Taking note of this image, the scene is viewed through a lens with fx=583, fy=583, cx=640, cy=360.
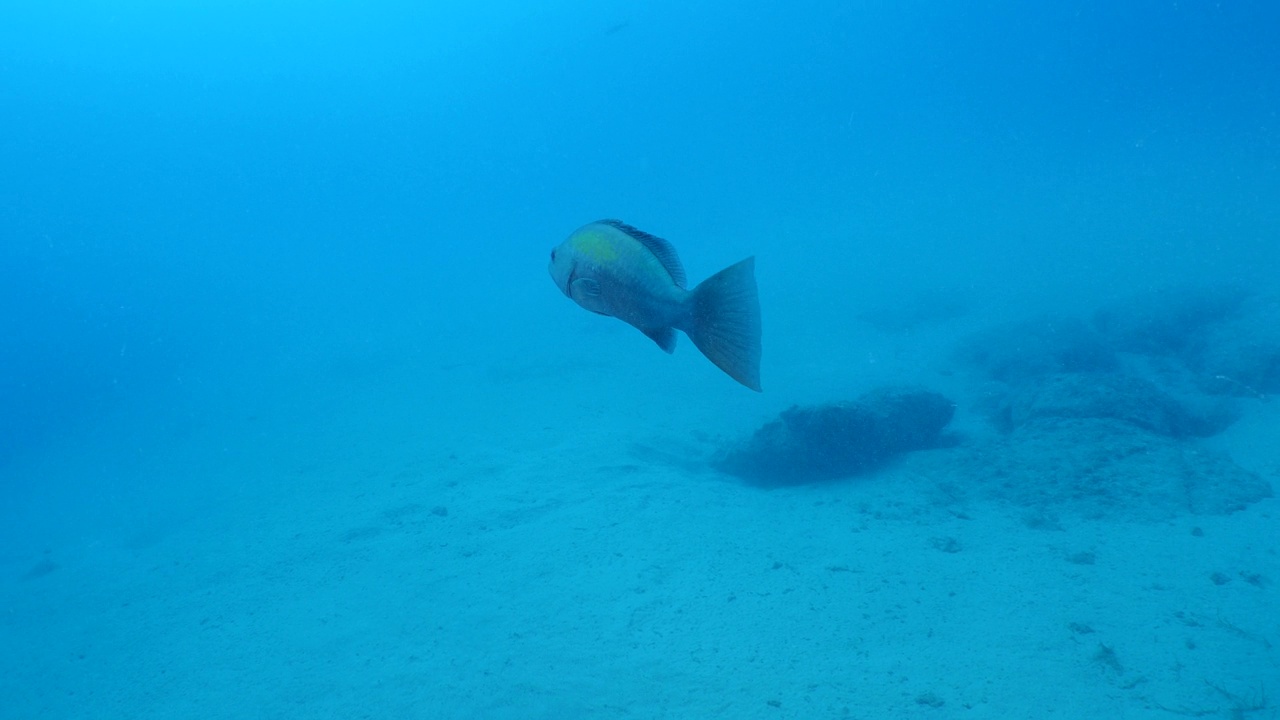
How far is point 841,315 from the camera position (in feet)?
68.4

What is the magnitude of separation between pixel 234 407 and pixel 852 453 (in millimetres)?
24562

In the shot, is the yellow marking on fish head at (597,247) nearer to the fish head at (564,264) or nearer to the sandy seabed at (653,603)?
the fish head at (564,264)

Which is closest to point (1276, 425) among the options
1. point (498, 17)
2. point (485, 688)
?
point (485, 688)

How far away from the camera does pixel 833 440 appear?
8516mm

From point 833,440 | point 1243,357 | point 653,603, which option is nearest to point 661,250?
point 653,603

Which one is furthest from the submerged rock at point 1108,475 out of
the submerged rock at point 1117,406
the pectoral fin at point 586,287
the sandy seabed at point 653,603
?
the pectoral fin at point 586,287

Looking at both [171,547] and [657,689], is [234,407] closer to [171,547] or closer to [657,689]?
[171,547]

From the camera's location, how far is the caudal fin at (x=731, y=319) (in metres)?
1.48

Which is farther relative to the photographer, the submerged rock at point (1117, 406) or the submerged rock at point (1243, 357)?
the submerged rock at point (1243, 357)

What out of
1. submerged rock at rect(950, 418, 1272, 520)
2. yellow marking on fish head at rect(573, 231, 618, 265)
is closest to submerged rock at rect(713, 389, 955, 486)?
submerged rock at rect(950, 418, 1272, 520)

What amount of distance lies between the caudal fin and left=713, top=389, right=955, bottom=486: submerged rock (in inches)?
291

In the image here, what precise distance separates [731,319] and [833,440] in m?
7.60

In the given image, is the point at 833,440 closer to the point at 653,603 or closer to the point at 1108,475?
the point at 1108,475

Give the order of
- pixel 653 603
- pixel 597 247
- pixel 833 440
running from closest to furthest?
pixel 597 247 < pixel 653 603 < pixel 833 440
